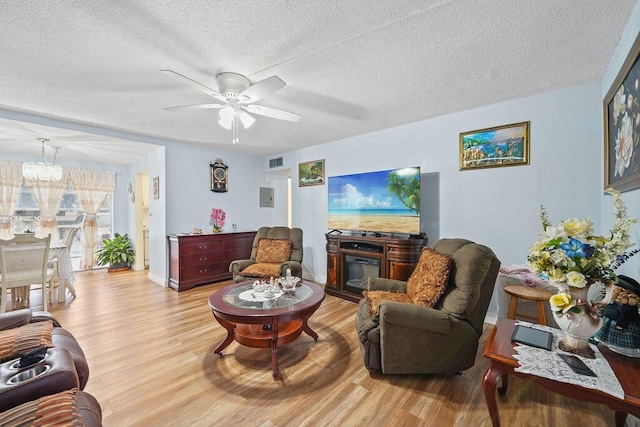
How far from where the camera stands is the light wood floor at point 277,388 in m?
1.58

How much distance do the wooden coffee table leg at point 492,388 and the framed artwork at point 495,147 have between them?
2.30 meters

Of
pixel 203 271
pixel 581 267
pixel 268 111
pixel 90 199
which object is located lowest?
pixel 203 271

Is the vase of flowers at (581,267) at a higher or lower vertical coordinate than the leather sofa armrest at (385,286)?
higher

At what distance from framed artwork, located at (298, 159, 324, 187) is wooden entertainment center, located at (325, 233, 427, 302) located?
113 centimetres

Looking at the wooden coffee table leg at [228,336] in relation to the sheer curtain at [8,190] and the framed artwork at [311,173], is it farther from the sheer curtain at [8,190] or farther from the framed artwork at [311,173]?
the sheer curtain at [8,190]

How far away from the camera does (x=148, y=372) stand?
2.02m

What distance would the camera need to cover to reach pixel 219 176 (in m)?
4.95

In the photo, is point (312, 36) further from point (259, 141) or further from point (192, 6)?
point (259, 141)

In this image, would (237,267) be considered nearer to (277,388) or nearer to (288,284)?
(288,284)

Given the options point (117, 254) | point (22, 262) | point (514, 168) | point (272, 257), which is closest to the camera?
point (514, 168)

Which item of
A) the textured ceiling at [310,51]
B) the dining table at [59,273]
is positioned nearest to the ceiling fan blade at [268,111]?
the textured ceiling at [310,51]

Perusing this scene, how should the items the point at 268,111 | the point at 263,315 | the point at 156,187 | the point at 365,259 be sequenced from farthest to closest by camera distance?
the point at 156,187
the point at 365,259
the point at 268,111
the point at 263,315

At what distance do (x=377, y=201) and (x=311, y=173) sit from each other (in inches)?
61.7

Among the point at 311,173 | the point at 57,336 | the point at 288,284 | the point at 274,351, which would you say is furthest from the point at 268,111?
the point at 311,173
